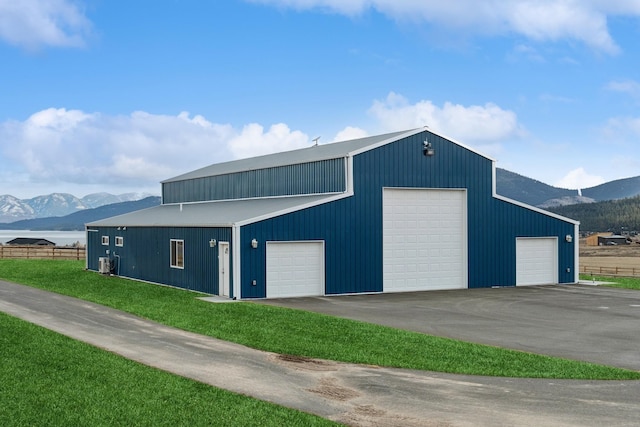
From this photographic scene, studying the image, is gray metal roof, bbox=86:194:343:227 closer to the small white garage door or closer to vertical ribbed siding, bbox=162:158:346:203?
vertical ribbed siding, bbox=162:158:346:203

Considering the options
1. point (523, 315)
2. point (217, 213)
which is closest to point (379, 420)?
point (523, 315)

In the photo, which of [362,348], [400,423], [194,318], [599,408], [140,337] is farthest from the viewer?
[194,318]

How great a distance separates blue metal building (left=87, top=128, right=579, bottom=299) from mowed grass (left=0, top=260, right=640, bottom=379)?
115 inches

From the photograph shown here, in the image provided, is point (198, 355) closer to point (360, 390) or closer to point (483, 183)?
point (360, 390)

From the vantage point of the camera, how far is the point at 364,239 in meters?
28.7

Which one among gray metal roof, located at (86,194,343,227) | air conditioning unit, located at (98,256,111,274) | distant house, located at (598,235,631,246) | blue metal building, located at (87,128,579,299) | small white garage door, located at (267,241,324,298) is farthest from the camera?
distant house, located at (598,235,631,246)

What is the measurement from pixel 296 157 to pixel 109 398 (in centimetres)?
2446

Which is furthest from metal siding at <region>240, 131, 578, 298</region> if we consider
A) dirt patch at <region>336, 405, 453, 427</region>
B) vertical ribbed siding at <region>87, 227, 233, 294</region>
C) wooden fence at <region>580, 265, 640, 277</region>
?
dirt patch at <region>336, 405, 453, 427</region>

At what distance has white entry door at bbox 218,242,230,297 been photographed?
26.4m

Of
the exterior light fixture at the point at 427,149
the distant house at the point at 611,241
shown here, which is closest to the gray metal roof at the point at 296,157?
the exterior light fixture at the point at 427,149

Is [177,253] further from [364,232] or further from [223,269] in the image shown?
[364,232]

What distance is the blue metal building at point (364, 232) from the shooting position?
2681 centimetres

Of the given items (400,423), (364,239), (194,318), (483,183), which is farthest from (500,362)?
(483,183)

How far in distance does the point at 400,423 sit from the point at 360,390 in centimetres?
195
